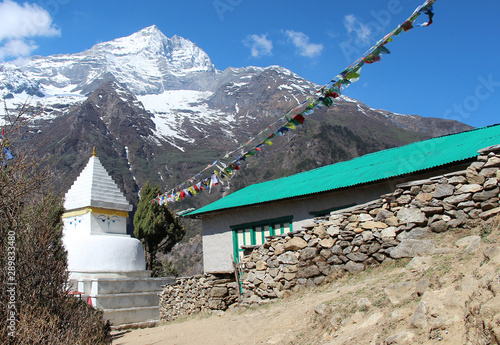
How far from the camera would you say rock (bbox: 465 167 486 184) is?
334 inches

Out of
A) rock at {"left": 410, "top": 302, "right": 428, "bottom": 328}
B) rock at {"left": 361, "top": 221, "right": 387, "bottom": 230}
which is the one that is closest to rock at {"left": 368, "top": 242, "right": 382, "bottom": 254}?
rock at {"left": 361, "top": 221, "right": 387, "bottom": 230}

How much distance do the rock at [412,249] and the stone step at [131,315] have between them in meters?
13.0

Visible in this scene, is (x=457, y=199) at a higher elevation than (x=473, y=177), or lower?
lower

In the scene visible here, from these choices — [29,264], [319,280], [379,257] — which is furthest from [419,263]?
[29,264]

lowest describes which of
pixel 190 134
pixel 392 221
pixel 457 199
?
pixel 392 221

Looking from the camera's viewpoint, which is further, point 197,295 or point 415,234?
point 197,295

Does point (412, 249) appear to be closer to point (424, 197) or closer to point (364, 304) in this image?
point (424, 197)

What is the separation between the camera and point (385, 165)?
14.5 metres

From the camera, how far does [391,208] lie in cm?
944

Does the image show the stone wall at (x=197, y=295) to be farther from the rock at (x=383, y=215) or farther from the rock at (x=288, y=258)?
the rock at (x=383, y=215)

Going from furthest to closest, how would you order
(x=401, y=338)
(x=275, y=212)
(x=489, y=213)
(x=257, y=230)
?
(x=257, y=230) < (x=275, y=212) < (x=489, y=213) < (x=401, y=338)

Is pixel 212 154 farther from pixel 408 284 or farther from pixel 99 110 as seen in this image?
pixel 408 284

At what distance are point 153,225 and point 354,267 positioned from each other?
2109cm

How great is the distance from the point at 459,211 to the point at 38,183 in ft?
26.1
